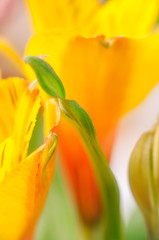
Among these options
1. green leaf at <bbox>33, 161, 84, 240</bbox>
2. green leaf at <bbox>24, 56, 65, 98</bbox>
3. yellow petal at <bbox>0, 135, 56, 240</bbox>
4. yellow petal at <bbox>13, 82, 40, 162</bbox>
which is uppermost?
green leaf at <bbox>24, 56, 65, 98</bbox>

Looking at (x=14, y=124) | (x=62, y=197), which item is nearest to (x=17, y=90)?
(x=14, y=124)

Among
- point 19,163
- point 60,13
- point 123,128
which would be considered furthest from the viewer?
point 123,128

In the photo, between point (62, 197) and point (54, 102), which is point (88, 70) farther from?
point (62, 197)

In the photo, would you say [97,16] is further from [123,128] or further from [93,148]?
[123,128]

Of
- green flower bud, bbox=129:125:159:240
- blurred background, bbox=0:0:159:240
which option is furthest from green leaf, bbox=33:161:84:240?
green flower bud, bbox=129:125:159:240

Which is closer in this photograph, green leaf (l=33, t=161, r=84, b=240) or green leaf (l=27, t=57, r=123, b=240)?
green leaf (l=27, t=57, r=123, b=240)

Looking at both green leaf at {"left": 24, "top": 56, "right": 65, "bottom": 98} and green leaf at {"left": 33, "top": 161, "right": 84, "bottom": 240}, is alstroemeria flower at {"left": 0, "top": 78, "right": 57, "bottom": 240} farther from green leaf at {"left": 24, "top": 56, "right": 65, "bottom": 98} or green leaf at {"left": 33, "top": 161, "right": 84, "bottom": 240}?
green leaf at {"left": 33, "top": 161, "right": 84, "bottom": 240}

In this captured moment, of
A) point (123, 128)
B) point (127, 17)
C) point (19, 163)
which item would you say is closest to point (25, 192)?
point (19, 163)
